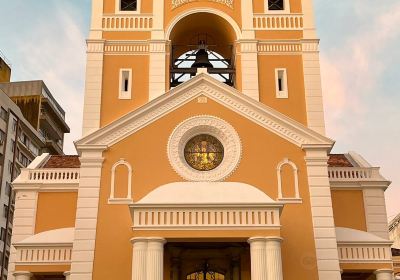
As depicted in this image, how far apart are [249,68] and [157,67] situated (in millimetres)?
3962

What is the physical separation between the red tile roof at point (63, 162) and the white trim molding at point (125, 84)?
13.9 feet

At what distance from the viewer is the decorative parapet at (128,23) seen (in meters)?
26.5

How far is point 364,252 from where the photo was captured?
2272 centimetres

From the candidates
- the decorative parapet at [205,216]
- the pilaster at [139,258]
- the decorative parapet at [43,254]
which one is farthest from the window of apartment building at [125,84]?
the pilaster at [139,258]

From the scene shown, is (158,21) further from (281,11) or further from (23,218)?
(23,218)

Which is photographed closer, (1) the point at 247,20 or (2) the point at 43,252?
(2) the point at 43,252

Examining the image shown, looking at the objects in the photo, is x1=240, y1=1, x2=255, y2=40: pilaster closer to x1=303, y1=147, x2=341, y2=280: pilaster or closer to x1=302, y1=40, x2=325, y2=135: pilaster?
x1=302, y1=40, x2=325, y2=135: pilaster

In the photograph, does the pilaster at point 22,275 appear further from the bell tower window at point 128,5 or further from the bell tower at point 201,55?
the bell tower window at point 128,5

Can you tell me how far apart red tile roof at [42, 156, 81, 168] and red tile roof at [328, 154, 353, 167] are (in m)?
11.5

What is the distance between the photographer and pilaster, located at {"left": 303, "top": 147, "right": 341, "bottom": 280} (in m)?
21.2

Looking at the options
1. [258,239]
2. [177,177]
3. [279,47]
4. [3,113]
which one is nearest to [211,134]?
[177,177]

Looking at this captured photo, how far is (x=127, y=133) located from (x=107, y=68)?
447 cm

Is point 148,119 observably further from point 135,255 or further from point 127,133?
point 135,255

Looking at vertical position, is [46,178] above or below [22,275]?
above
